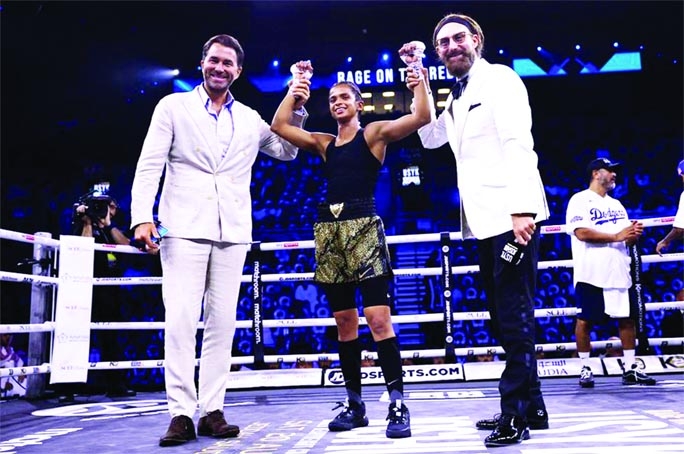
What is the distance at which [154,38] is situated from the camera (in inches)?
313

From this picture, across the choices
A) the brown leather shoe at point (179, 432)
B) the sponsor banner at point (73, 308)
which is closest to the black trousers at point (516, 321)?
the brown leather shoe at point (179, 432)

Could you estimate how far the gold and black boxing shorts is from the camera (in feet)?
6.64

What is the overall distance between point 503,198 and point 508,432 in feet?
2.15

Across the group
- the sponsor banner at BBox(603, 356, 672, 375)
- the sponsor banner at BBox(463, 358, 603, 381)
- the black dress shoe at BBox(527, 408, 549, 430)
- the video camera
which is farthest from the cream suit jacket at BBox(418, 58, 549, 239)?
the video camera

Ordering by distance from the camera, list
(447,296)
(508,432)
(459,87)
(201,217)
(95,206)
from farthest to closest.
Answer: (95,206) < (447,296) < (201,217) < (459,87) < (508,432)

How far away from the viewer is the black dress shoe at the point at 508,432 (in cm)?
162

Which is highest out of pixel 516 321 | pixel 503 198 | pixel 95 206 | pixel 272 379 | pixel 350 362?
pixel 95 206

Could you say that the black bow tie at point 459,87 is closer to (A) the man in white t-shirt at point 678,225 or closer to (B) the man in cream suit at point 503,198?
(B) the man in cream suit at point 503,198

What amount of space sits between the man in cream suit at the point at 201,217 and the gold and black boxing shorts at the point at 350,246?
1.02 ft

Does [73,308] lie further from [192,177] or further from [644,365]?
[644,365]

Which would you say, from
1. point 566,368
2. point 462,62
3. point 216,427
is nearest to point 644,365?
point 566,368

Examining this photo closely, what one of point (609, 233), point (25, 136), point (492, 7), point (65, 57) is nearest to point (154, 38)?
point (65, 57)

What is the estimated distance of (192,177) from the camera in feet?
6.93

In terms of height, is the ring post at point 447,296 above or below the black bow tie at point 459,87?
below
